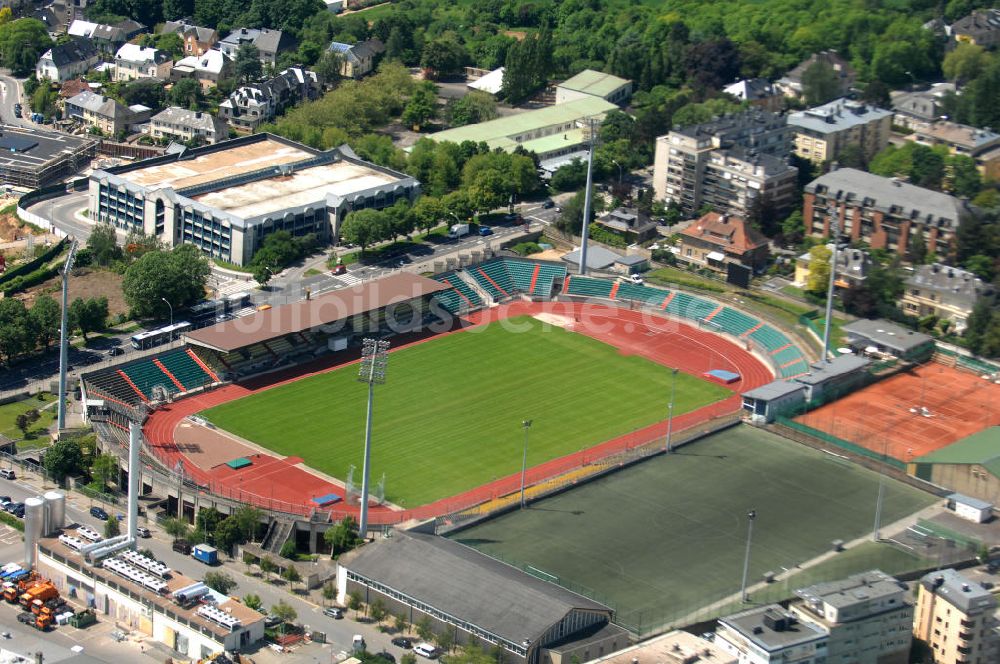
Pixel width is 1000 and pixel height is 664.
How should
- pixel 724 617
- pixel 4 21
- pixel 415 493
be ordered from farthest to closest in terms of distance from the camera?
pixel 4 21 < pixel 415 493 < pixel 724 617

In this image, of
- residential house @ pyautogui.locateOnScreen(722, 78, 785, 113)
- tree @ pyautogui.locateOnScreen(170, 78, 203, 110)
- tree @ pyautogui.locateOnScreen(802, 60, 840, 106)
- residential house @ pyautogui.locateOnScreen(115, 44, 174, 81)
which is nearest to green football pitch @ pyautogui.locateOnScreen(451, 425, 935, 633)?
residential house @ pyautogui.locateOnScreen(722, 78, 785, 113)

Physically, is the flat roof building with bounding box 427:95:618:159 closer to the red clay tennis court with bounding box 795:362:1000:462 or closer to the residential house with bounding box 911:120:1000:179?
the residential house with bounding box 911:120:1000:179

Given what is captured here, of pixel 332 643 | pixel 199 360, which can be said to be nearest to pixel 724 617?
pixel 332 643

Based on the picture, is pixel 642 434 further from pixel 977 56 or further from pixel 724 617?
pixel 977 56

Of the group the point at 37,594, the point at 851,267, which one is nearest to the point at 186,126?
the point at 851,267

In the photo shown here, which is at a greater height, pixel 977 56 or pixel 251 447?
pixel 977 56

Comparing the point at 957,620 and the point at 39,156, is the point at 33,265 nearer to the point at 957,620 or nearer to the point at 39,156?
the point at 39,156

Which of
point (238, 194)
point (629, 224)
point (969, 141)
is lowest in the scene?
point (629, 224)
